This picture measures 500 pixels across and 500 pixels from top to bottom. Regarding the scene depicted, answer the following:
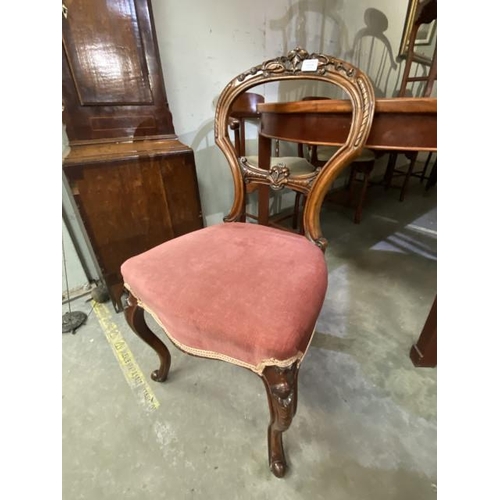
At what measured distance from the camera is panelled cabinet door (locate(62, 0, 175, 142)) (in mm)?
885

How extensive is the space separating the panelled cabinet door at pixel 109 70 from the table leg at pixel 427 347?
1.46m

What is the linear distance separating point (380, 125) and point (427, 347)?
84cm

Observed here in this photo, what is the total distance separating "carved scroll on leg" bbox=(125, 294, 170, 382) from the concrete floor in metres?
0.05

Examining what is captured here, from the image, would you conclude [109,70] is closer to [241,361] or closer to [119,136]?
[119,136]

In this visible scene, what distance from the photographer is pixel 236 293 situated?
20.8 inches

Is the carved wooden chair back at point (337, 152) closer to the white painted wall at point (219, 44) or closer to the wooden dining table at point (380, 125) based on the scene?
the wooden dining table at point (380, 125)

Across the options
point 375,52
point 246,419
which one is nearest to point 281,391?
point 246,419

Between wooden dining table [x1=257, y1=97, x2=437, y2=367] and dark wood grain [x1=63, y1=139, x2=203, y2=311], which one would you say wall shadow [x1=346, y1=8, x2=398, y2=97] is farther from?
dark wood grain [x1=63, y1=139, x2=203, y2=311]

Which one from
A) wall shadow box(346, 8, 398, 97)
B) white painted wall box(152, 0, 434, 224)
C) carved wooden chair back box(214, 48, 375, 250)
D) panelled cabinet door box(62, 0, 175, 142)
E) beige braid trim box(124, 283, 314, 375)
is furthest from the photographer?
wall shadow box(346, 8, 398, 97)

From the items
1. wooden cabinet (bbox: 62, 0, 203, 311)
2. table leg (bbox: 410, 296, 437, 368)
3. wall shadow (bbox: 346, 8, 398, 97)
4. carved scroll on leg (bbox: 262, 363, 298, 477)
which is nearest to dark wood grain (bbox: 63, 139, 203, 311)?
wooden cabinet (bbox: 62, 0, 203, 311)
